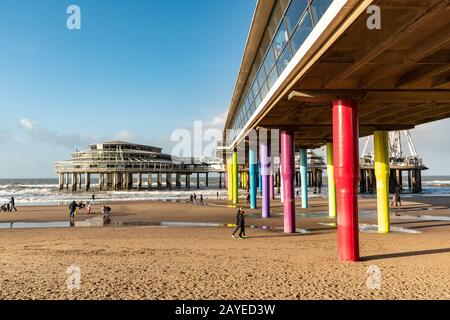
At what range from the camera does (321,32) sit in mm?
6301

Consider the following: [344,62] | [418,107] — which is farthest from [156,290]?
[418,107]

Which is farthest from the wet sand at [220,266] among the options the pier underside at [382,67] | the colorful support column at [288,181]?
the pier underside at [382,67]

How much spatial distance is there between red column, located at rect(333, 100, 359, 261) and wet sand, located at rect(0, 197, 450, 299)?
1.88 ft

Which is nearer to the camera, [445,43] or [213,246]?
[445,43]

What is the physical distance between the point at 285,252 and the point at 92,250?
5.71 m

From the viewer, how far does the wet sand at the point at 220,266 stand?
6.54 m

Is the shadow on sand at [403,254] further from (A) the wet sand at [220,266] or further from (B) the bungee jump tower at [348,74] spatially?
(B) the bungee jump tower at [348,74]

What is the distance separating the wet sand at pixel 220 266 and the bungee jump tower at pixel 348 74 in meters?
1.43

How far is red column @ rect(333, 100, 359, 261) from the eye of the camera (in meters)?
9.12

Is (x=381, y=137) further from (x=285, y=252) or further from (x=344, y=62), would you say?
(x=344, y=62)

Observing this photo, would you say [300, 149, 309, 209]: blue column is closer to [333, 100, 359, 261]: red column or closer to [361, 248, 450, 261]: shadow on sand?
[361, 248, 450, 261]: shadow on sand

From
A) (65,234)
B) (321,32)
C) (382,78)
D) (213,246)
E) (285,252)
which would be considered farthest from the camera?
(65,234)
